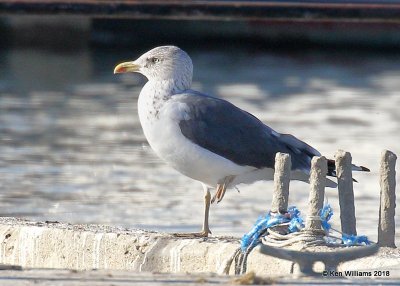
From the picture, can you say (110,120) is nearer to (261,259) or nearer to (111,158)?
(111,158)

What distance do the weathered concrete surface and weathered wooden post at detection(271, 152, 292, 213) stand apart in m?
0.35

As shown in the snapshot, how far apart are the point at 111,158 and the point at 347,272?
8947mm

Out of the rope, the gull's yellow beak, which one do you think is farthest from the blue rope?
the gull's yellow beak

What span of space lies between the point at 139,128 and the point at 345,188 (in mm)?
10496

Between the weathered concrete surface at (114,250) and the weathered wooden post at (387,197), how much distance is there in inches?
9.3

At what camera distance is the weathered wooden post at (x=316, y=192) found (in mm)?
7383

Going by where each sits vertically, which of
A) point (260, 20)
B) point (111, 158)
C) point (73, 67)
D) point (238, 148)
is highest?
point (260, 20)

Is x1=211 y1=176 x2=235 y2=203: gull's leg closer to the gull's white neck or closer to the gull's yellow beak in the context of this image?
the gull's white neck

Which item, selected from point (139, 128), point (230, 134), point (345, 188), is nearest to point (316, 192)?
point (345, 188)

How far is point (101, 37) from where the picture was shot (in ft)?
108

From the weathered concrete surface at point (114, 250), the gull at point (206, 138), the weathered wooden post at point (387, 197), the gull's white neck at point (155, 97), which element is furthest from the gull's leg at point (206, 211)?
the weathered wooden post at point (387, 197)

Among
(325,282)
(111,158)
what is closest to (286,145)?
(325,282)

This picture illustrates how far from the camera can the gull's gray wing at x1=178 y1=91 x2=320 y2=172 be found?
314 inches

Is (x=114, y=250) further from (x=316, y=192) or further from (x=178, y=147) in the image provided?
(x=316, y=192)
